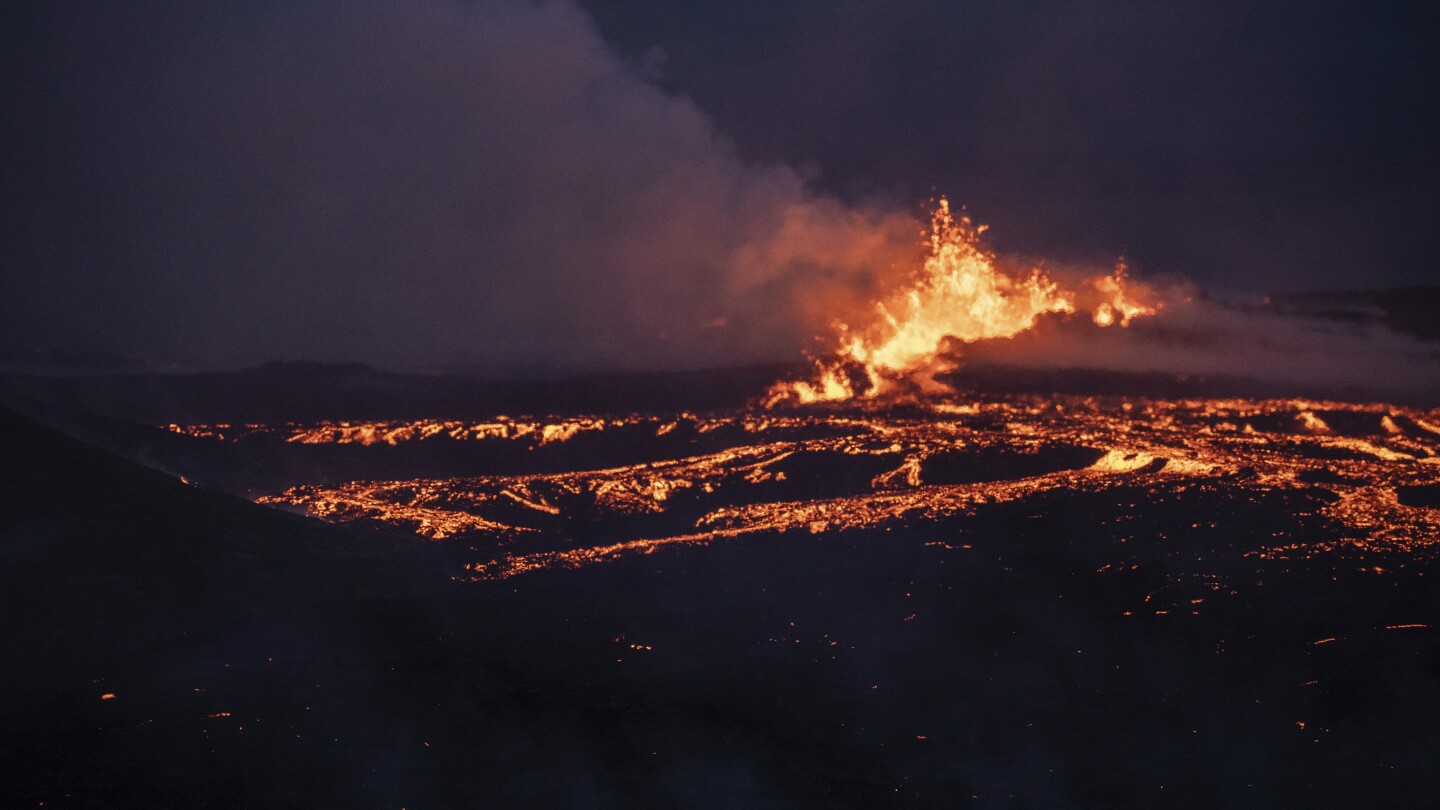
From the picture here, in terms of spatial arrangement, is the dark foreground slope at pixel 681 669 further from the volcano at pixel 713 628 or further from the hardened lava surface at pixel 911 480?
the hardened lava surface at pixel 911 480

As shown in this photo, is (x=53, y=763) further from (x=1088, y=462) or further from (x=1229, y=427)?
(x=1229, y=427)

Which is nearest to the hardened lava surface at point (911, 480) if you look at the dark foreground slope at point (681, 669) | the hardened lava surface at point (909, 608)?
the hardened lava surface at point (909, 608)

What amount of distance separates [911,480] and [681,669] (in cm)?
1737

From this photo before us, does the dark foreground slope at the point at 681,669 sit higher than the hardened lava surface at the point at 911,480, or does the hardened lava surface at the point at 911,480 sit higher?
the hardened lava surface at the point at 911,480

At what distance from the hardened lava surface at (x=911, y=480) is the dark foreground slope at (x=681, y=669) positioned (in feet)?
5.74

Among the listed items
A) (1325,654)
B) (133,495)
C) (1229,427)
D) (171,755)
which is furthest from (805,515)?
(1229,427)

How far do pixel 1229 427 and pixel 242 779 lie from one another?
38599 mm

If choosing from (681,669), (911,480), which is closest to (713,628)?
(681,669)

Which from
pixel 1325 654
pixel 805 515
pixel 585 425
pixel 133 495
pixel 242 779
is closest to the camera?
pixel 242 779

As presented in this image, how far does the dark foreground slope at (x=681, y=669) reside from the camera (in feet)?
41.2

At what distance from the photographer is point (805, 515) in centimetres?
2884

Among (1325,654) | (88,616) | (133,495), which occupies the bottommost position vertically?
Result: (1325,654)

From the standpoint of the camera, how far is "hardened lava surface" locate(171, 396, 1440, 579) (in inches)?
1048

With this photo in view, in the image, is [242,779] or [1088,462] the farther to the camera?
[1088,462]
